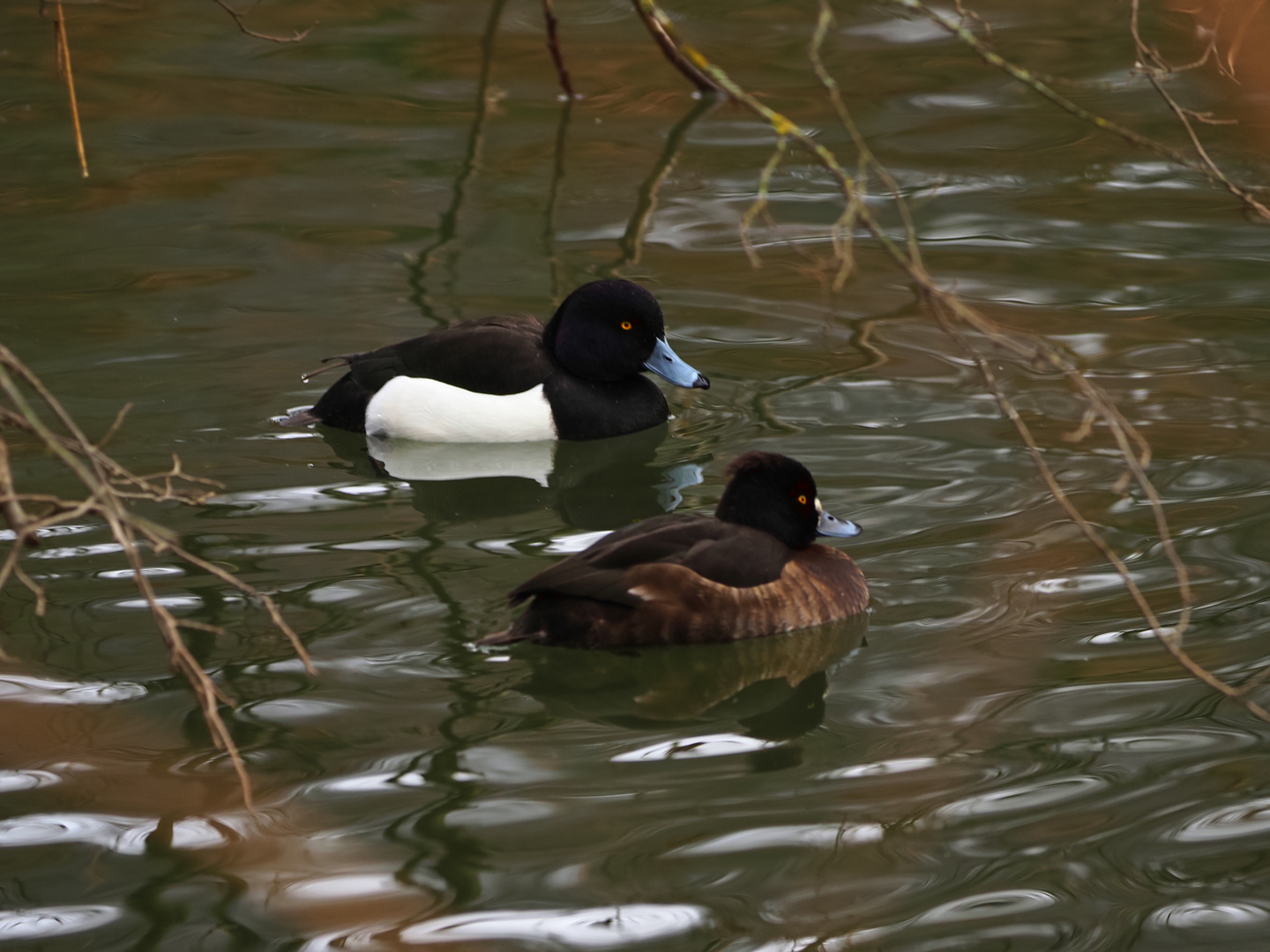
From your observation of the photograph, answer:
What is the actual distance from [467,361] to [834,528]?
2.38m

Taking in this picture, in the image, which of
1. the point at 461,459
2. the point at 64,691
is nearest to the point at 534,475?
the point at 461,459

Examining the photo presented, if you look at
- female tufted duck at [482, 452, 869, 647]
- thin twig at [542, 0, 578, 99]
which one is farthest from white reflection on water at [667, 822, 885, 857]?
thin twig at [542, 0, 578, 99]

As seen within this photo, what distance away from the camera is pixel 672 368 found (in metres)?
7.48

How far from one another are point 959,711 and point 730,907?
4.01 ft

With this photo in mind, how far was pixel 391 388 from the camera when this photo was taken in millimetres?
7352

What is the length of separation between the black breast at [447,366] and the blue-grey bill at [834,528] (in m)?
2.24

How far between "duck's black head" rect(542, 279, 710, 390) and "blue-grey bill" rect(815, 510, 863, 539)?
6.45 ft

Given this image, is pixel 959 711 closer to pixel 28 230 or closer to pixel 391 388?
pixel 391 388

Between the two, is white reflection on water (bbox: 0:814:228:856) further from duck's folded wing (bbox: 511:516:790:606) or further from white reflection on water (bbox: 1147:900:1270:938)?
white reflection on water (bbox: 1147:900:1270:938)

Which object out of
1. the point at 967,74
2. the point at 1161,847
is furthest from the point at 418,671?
the point at 967,74

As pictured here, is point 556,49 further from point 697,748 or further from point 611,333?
point 697,748

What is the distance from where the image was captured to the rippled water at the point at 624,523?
13.1ft

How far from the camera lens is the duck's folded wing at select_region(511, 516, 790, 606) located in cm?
507

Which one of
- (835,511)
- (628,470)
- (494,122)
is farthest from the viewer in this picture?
(494,122)
